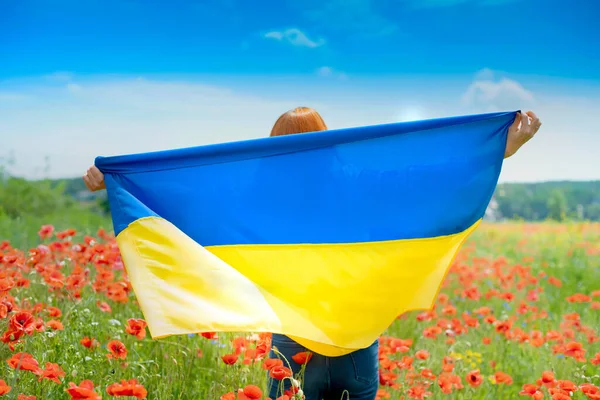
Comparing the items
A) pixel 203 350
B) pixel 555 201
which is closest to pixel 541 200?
pixel 555 201

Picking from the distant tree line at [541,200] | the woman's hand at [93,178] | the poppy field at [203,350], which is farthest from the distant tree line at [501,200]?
the woman's hand at [93,178]

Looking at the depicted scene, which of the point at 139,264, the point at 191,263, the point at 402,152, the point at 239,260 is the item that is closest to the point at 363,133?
the point at 402,152

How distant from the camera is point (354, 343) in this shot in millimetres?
2625

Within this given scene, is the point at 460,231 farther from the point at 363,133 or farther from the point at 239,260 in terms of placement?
the point at 239,260

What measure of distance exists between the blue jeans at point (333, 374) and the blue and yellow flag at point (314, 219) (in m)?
0.10

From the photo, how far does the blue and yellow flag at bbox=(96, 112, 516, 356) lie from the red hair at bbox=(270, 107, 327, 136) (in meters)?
0.07

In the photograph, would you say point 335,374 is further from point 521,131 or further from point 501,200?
point 501,200

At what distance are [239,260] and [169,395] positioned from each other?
0.84m

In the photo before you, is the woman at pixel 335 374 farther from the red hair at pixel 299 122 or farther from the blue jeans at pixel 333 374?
the red hair at pixel 299 122

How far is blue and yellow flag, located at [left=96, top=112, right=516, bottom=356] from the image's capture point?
106 inches

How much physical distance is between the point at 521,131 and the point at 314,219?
122 cm

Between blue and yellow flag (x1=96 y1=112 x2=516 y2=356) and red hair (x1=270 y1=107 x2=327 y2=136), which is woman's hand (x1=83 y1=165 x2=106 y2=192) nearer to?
blue and yellow flag (x1=96 y1=112 x2=516 y2=356)

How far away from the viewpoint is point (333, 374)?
270 centimetres

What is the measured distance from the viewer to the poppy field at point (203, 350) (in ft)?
9.73
